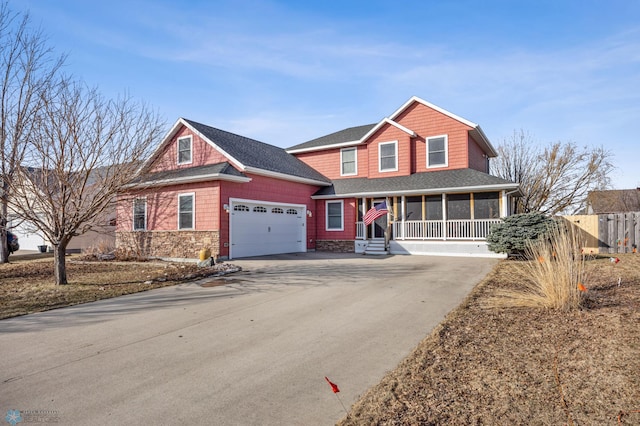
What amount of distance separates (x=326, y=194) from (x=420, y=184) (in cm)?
488

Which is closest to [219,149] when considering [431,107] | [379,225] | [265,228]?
[265,228]

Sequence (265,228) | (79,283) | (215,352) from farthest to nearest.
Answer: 1. (265,228)
2. (79,283)
3. (215,352)

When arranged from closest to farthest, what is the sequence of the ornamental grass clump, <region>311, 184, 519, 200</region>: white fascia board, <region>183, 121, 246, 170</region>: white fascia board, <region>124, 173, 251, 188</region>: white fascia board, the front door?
the ornamental grass clump → <region>124, 173, 251, 188</region>: white fascia board → <region>183, 121, 246, 170</region>: white fascia board → <region>311, 184, 519, 200</region>: white fascia board → the front door

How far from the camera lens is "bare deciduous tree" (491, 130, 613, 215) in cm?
2347

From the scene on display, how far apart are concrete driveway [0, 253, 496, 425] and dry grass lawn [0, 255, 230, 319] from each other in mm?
689

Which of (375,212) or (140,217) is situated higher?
(375,212)

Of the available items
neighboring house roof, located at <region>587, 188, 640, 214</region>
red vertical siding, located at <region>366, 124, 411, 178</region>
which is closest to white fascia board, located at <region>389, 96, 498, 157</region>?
red vertical siding, located at <region>366, 124, 411, 178</region>

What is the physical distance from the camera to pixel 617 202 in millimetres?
34656

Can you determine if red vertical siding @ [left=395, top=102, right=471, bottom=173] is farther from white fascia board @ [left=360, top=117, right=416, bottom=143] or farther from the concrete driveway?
the concrete driveway

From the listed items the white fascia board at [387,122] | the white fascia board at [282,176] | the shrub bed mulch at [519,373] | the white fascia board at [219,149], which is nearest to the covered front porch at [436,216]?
the white fascia board at [282,176]

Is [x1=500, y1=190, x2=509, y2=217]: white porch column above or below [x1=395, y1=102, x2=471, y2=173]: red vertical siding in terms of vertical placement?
below

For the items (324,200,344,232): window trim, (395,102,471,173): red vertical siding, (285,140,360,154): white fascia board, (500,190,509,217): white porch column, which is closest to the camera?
(500,190,509,217): white porch column

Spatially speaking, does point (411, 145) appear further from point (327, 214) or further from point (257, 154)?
point (257, 154)

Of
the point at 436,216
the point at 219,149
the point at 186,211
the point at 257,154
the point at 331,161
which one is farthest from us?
the point at 331,161
